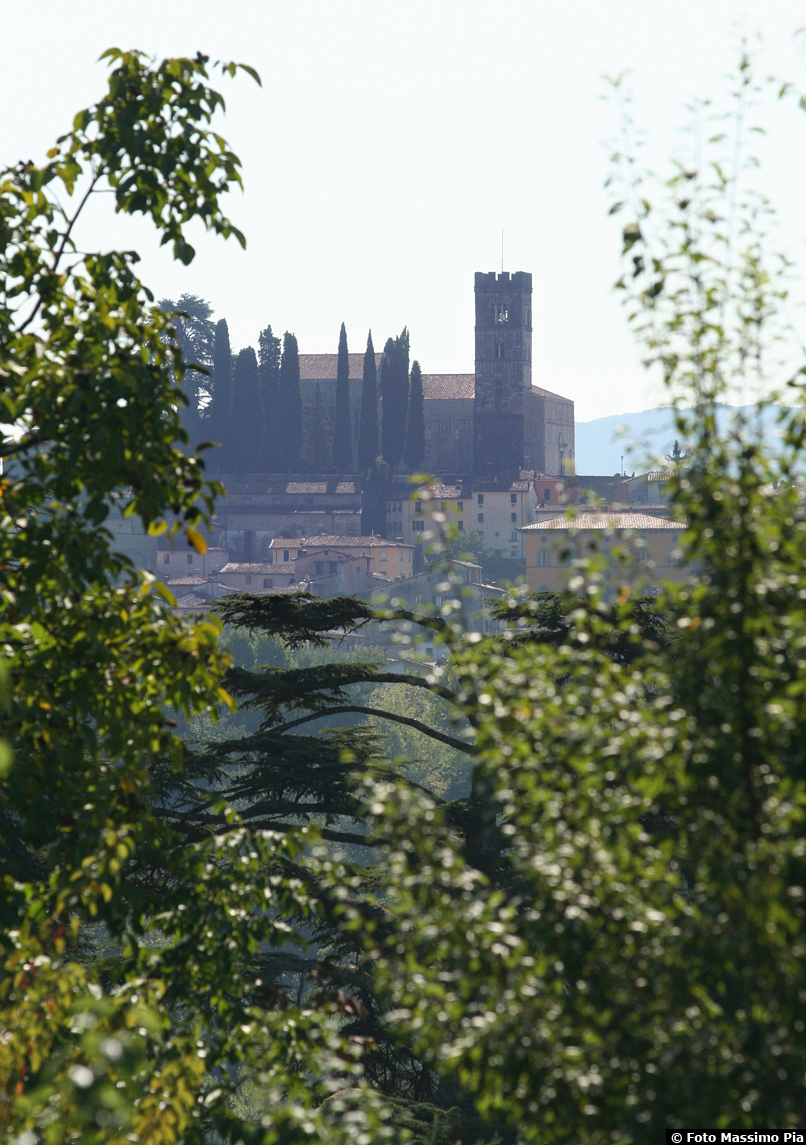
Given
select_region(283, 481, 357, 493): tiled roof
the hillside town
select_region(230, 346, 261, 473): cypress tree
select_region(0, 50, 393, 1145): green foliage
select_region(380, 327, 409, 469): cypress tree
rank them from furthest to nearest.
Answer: select_region(283, 481, 357, 493): tiled roof, select_region(380, 327, 409, 469): cypress tree, select_region(230, 346, 261, 473): cypress tree, the hillside town, select_region(0, 50, 393, 1145): green foliage

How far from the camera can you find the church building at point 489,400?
336 ft

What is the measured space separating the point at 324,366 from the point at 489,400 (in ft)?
53.7

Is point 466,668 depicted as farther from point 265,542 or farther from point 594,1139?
point 265,542

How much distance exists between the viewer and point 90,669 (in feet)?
12.8

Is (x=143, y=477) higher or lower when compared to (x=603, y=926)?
higher

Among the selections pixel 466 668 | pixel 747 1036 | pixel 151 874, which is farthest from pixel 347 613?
pixel 747 1036

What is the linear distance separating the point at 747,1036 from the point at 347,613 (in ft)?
30.4

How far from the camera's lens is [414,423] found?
92.4 metres

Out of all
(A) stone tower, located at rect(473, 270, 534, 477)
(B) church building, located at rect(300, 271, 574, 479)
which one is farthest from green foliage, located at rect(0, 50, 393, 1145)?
(A) stone tower, located at rect(473, 270, 534, 477)

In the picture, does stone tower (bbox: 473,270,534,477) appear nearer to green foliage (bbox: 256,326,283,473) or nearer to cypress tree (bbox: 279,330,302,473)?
cypress tree (bbox: 279,330,302,473)

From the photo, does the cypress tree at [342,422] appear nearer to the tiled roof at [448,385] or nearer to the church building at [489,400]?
the church building at [489,400]

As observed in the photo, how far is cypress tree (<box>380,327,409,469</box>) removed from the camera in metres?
93.3

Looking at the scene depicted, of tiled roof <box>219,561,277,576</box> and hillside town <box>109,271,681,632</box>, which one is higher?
hillside town <box>109,271,681,632</box>

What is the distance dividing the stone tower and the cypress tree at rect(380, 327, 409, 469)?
10.4m
